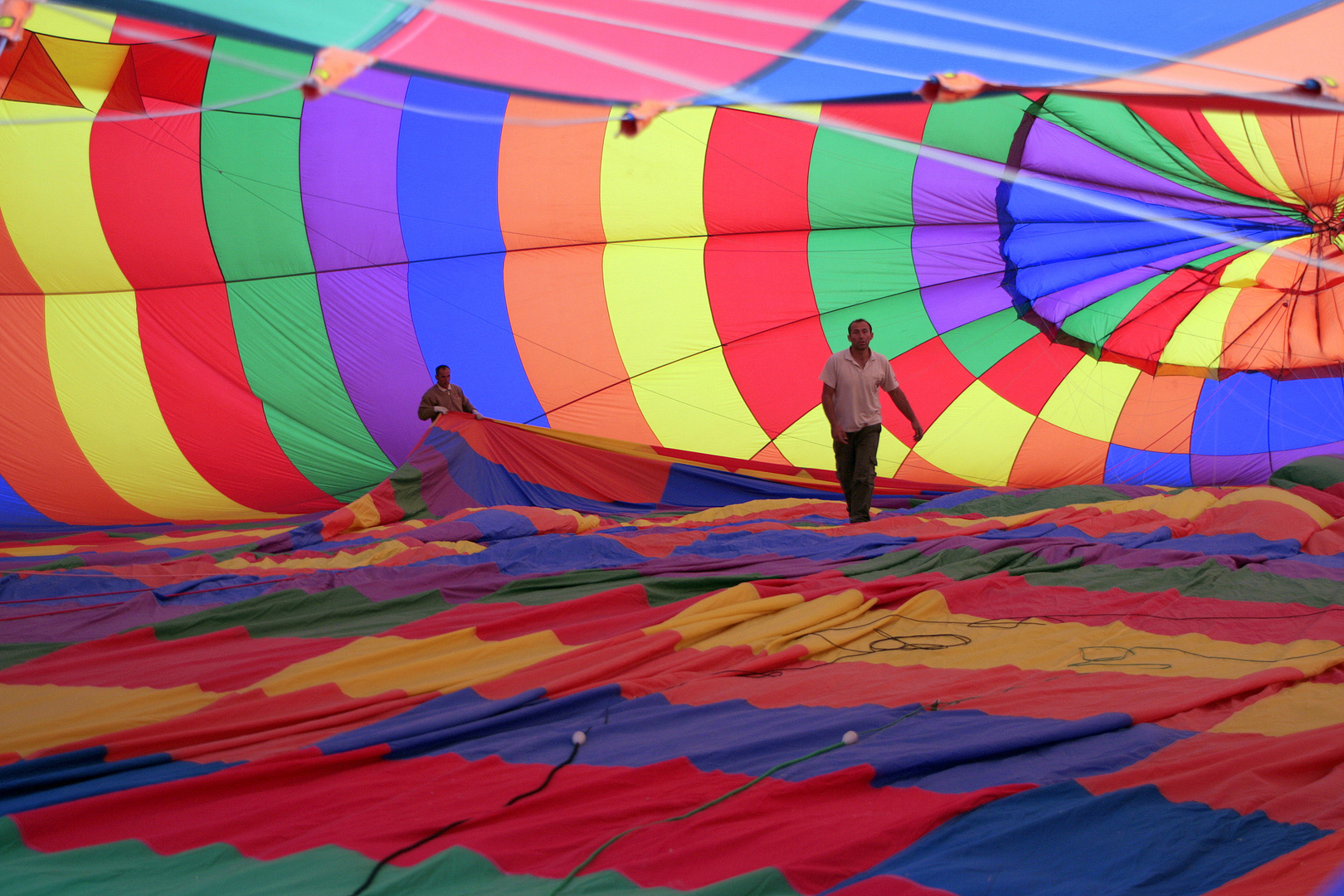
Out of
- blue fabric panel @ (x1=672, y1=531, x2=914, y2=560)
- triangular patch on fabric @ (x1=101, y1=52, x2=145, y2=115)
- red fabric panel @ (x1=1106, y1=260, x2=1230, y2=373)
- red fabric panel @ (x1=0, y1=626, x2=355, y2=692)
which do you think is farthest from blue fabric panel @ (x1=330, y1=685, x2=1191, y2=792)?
red fabric panel @ (x1=1106, y1=260, x2=1230, y2=373)

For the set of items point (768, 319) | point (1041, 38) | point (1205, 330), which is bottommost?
point (1205, 330)

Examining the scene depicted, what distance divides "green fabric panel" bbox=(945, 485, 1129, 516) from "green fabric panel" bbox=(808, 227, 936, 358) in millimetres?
1249

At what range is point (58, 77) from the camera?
4371mm

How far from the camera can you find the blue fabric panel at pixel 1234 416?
→ 237 inches

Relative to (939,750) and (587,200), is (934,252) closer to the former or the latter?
(587,200)

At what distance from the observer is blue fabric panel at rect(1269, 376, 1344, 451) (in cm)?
586

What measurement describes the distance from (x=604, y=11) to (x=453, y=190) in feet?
13.0

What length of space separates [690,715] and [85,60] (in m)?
3.92

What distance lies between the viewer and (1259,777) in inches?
54.7

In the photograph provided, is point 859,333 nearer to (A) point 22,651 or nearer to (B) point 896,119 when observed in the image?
(B) point 896,119

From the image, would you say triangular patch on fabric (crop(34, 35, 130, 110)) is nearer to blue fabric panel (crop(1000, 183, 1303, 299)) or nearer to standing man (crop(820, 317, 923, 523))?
standing man (crop(820, 317, 923, 523))

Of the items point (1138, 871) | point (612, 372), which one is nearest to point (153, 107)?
point (612, 372)

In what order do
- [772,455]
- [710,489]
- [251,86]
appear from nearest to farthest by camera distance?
[251,86] → [710,489] → [772,455]

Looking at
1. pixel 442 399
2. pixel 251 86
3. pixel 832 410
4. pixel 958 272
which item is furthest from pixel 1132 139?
pixel 251 86
